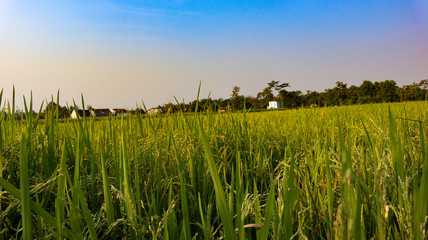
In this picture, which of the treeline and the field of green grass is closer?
the field of green grass

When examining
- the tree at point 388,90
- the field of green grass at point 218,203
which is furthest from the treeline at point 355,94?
the field of green grass at point 218,203

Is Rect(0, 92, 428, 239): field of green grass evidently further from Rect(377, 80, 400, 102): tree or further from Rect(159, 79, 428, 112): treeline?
Rect(377, 80, 400, 102): tree

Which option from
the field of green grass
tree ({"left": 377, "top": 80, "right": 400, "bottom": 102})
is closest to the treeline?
tree ({"left": 377, "top": 80, "right": 400, "bottom": 102})

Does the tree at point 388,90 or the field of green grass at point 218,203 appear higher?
the tree at point 388,90

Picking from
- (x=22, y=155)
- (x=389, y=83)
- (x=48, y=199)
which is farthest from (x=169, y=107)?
(x=389, y=83)

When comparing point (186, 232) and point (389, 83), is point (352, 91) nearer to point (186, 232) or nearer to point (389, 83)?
point (389, 83)

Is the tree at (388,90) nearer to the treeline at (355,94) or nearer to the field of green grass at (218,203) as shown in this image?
the treeline at (355,94)

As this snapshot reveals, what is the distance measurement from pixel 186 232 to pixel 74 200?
1.19 ft

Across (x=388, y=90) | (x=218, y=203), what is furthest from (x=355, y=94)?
(x=218, y=203)

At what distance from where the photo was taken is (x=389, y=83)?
64.3 metres

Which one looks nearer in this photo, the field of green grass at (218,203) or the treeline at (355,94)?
the field of green grass at (218,203)

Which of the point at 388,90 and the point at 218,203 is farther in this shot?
the point at 388,90

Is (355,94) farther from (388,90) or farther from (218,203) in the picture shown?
(218,203)

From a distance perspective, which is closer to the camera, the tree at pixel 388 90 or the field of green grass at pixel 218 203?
the field of green grass at pixel 218 203
